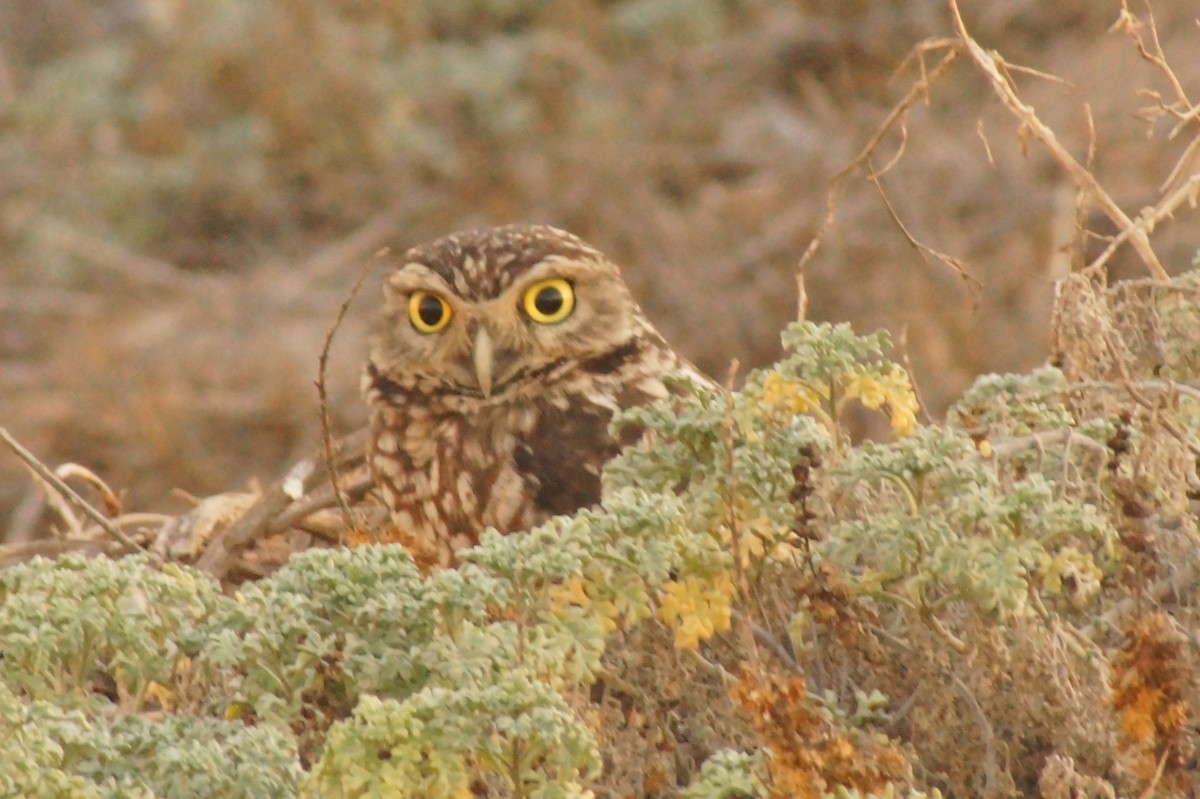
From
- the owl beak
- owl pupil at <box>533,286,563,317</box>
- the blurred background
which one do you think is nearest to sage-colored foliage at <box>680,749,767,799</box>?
the owl beak

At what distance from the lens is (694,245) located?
8.34 metres

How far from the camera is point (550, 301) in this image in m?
3.45

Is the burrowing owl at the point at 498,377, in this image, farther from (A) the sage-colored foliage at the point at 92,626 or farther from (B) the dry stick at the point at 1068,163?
(A) the sage-colored foliage at the point at 92,626

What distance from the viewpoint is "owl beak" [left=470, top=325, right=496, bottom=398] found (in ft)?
11.0

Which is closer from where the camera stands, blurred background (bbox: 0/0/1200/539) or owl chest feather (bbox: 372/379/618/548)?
owl chest feather (bbox: 372/379/618/548)

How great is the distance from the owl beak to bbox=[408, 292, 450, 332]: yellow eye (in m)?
0.12

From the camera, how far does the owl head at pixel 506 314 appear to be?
3.41m

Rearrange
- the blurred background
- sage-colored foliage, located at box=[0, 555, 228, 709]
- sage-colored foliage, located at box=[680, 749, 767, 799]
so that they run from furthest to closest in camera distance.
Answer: the blurred background
sage-colored foliage, located at box=[0, 555, 228, 709]
sage-colored foliage, located at box=[680, 749, 767, 799]

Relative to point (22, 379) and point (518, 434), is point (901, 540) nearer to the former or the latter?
point (518, 434)

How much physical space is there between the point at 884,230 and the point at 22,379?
3544mm

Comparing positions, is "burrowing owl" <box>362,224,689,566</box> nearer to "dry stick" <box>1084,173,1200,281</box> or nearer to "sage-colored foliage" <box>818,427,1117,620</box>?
"dry stick" <box>1084,173,1200,281</box>

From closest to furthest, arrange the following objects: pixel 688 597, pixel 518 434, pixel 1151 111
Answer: pixel 688 597 → pixel 1151 111 → pixel 518 434

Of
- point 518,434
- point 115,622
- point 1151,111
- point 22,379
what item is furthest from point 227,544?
point 22,379

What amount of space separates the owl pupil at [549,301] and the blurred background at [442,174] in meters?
4.30
